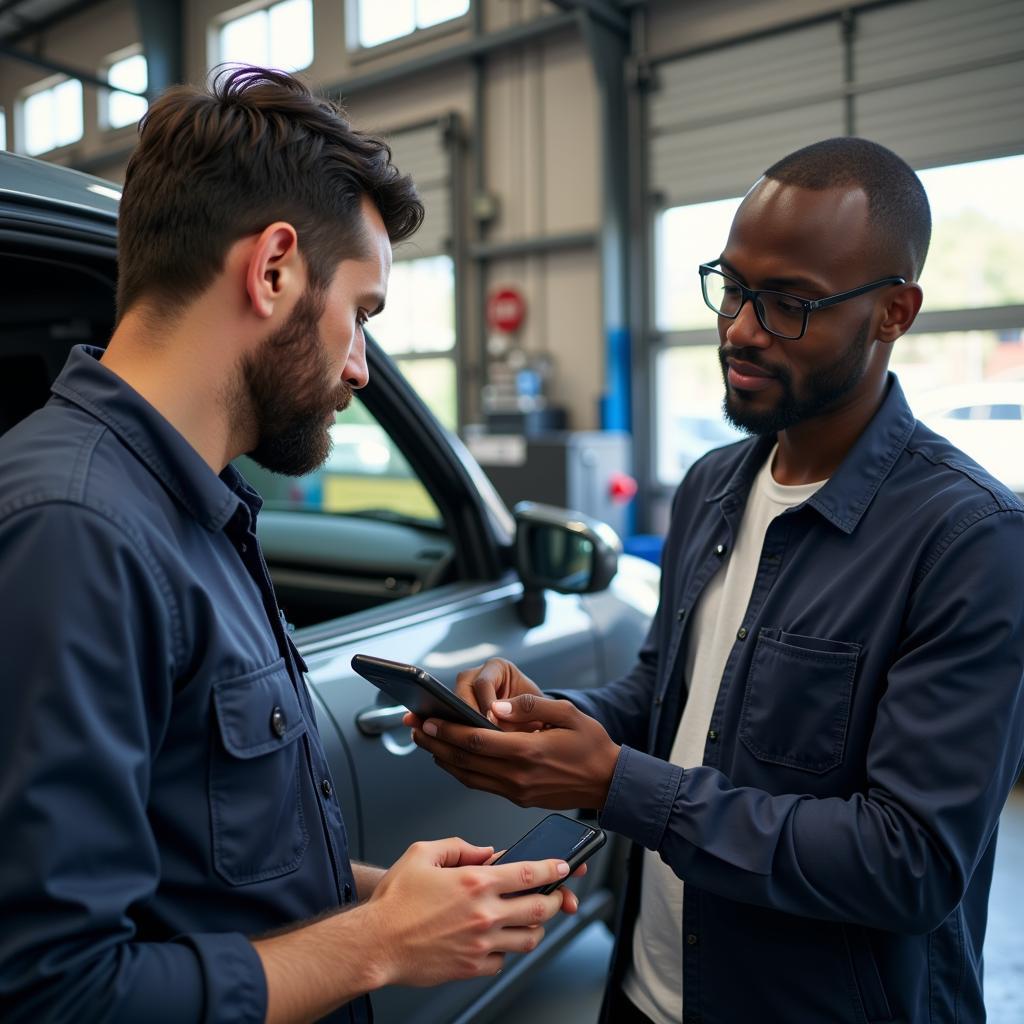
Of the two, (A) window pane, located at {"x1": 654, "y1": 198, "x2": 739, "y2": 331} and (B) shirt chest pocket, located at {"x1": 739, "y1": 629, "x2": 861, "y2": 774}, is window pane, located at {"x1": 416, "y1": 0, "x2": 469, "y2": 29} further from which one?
(B) shirt chest pocket, located at {"x1": 739, "y1": 629, "x2": 861, "y2": 774}

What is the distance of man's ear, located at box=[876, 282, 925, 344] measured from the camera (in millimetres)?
1194

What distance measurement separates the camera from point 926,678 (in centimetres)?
98

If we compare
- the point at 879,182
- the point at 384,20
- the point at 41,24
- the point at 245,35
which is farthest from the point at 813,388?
the point at 384,20

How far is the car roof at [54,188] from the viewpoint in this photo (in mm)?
1097

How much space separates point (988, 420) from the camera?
5.11 m

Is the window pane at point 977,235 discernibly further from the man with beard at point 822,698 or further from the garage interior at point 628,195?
the man with beard at point 822,698

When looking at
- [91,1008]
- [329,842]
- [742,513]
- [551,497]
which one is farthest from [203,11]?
[551,497]

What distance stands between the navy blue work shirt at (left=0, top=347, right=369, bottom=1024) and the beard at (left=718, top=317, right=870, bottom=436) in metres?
0.68

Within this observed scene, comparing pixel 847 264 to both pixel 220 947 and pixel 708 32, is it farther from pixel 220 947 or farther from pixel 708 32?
pixel 708 32

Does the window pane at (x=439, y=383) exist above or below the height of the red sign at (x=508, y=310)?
below

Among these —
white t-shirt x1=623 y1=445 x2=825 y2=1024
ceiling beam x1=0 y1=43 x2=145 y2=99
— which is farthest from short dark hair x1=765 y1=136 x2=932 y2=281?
ceiling beam x1=0 y1=43 x2=145 y2=99

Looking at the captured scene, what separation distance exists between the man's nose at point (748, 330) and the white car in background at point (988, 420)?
4.29 m

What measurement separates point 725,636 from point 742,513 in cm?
19

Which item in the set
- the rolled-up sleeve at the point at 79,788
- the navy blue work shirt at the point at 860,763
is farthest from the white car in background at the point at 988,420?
the rolled-up sleeve at the point at 79,788
